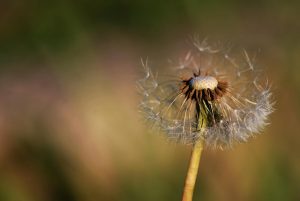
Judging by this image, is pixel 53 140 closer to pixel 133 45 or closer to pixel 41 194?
pixel 41 194

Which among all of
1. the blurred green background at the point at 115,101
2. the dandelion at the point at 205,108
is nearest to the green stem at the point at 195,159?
the dandelion at the point at 205,108

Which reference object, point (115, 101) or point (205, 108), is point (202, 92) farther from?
point (115, 101)

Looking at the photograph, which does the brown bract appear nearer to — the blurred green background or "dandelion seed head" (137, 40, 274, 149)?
"dandelion seed head" (137, 40, 274, 149)

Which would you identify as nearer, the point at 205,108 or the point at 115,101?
the point at 205,108

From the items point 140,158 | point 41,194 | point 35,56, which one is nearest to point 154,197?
point 140,158

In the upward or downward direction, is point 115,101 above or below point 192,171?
above

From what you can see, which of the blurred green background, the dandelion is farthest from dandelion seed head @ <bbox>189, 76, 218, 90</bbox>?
the blurred green background

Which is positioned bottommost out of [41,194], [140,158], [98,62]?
[41,194]

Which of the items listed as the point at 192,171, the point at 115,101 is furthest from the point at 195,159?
the point at 115,101
